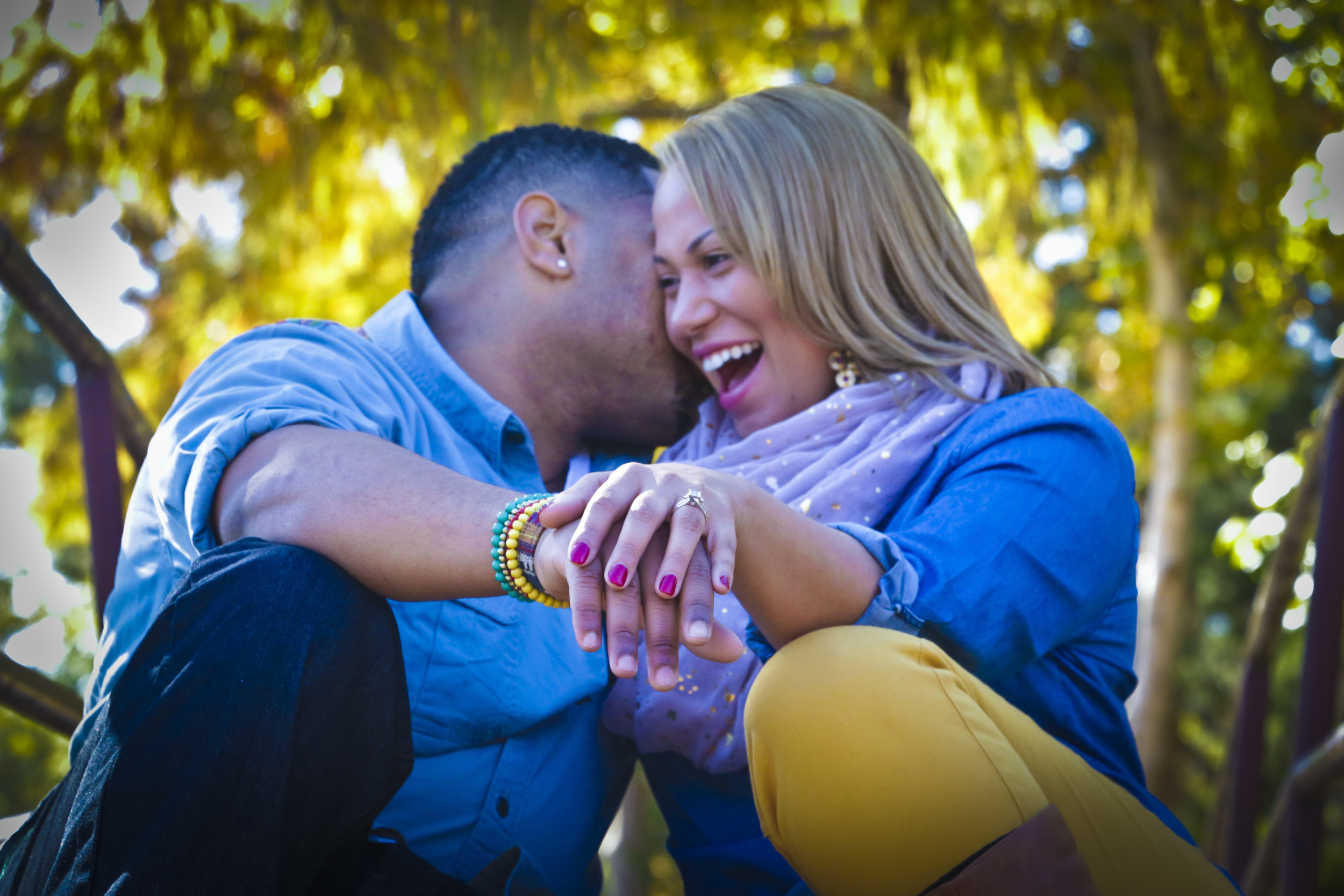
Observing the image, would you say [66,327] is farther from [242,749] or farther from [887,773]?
[887,773]

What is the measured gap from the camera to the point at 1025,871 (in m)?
1.10

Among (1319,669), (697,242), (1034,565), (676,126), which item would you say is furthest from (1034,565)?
(676,126)

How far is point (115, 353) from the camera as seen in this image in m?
6.57

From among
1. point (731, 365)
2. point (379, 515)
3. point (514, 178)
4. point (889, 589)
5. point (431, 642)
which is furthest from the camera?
point (514, 178)

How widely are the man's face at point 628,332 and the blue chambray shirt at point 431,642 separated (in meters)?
0.50

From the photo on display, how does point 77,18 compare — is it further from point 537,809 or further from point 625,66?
point 537,809

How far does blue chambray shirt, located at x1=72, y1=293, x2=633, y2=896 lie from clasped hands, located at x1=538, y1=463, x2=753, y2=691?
0.50 m

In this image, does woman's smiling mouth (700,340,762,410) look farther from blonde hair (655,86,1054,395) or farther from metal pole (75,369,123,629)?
metal pole (75,369,123,629)

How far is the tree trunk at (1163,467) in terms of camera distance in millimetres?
5340

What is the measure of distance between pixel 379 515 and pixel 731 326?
113cm

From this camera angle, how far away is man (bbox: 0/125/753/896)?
114 centimetres

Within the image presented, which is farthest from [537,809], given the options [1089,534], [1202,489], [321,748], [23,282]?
[1202,489]

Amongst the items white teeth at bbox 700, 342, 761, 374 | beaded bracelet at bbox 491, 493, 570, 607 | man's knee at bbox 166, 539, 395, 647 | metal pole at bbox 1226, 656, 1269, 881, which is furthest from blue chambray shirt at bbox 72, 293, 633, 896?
metal pole at bbox 1226, 656, 1269, 881

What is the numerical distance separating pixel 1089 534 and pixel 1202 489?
9480 millimetres
